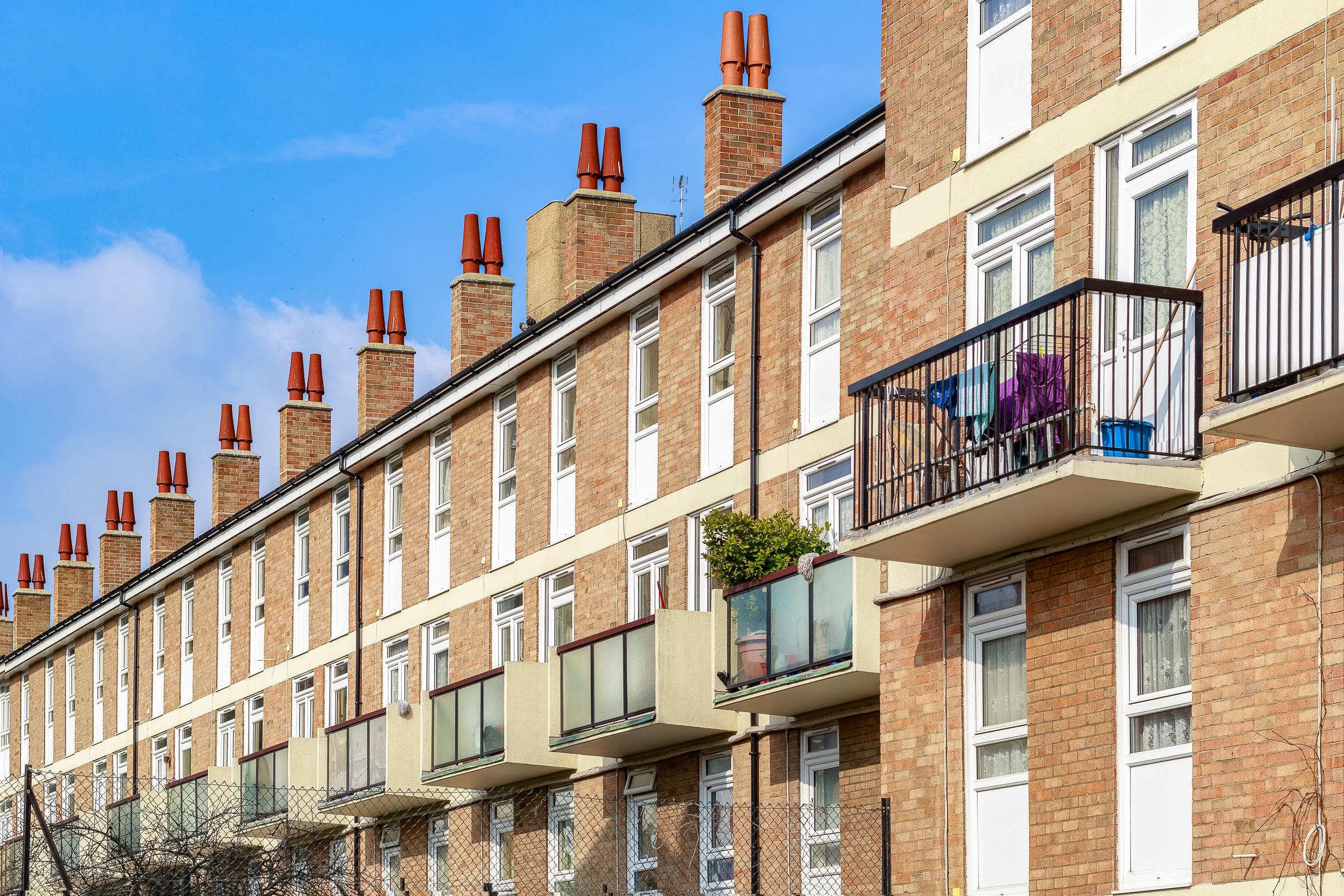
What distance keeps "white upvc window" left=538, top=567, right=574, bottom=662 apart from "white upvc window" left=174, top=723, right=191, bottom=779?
52.7 feet

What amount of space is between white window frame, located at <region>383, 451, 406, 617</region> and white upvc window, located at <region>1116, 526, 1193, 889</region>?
18.6 m

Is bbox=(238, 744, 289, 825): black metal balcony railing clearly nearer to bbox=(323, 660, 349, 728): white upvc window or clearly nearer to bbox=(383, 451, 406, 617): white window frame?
bbox=(323, 660, 349, 728): white upvc window

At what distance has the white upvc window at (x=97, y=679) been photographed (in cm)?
4669

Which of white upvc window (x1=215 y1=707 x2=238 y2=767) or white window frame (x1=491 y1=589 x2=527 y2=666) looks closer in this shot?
white window frame (x1=491 y1=589 x2=527 y2=666)

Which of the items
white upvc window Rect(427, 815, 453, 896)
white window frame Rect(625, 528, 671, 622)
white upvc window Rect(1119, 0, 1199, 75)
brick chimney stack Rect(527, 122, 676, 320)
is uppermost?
brick chimney stack Rect(527, 122, 676, 320)

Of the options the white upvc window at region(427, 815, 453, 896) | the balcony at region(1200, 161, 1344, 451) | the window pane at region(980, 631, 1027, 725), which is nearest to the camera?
the balcony at region(1200, 161, 1344, 451)

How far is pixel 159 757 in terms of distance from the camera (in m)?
43.2

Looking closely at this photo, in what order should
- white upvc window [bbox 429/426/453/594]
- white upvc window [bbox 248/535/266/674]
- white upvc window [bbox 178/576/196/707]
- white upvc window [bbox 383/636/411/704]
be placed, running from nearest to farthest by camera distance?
white upvc window [bbox 429/426/453/594] < white upvc window [bbox 383/636/411/704] < white upvc window [bbox 248/535/266/674] < white upvc window [bbox 178/576/196/707]

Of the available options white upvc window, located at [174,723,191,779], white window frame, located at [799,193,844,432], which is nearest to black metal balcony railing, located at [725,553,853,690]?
white window frame, located at [799,193,844,432]

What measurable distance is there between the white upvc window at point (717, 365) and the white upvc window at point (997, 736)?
722cm

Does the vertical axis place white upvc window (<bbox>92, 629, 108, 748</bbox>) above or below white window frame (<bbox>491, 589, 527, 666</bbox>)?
below

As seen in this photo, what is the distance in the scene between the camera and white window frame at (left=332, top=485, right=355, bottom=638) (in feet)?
111

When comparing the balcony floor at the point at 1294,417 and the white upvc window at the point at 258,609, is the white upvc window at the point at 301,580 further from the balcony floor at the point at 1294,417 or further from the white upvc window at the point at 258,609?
the balcony floor at the point at 1294,417

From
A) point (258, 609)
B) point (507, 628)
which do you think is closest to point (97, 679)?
point (258, 609)
